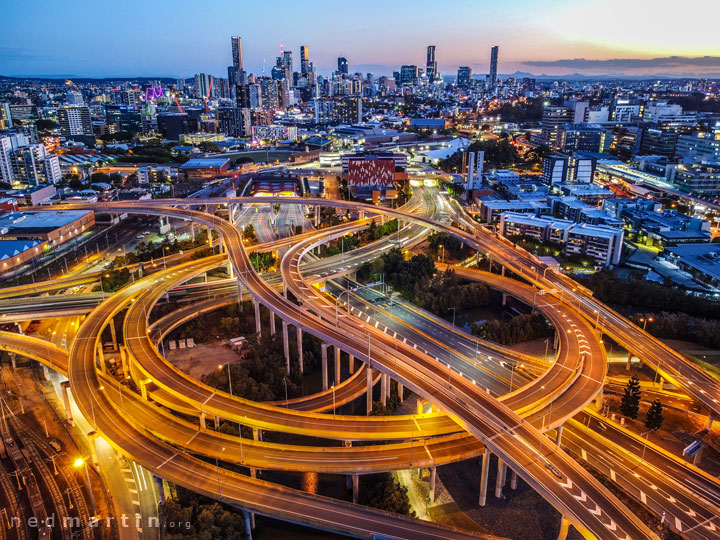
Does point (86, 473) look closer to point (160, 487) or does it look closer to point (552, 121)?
point (160, 487)

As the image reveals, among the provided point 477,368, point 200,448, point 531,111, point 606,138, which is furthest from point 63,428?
point 531,111

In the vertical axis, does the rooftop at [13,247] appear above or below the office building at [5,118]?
below

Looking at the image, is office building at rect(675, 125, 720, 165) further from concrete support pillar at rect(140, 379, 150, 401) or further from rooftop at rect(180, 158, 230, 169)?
rooftop at rect(180, 158, 230, 169)

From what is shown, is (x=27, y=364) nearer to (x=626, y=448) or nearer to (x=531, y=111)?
(x=626, y=448)

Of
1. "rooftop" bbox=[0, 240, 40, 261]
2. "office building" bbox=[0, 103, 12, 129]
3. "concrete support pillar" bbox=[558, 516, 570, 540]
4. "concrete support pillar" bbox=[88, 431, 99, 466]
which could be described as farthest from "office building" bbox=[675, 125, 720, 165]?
"office building" bbox=[0, 103, 12, 129]

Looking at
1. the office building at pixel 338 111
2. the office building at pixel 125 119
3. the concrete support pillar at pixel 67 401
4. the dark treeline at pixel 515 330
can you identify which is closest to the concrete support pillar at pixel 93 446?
the concrete support pillar at pixel 67 401

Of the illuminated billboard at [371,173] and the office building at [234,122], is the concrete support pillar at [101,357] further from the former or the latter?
the office building at [234,122]

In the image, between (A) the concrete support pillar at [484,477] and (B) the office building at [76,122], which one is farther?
(B) the office building at [76,122]

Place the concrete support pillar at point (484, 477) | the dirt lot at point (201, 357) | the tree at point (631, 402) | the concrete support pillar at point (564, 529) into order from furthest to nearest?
the dirt lot at point (201, 357) < the tree at point (631, 402) < the concrete support pillar at point (484, 477) < the concrete support pillar at point (564, 529)
